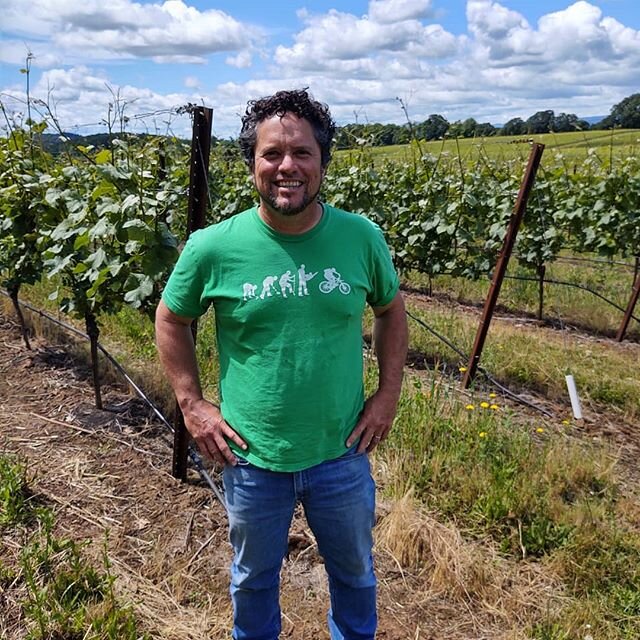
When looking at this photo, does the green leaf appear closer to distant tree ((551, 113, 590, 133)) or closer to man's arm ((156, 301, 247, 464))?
man's arm ((156, 301, 247, 464))

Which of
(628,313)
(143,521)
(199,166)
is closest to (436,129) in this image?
(628,313)

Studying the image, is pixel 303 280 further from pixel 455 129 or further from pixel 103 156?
pixel 455 129

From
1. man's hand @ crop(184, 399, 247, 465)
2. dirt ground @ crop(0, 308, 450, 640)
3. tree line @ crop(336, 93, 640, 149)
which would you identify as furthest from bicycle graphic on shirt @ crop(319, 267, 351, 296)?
tree line @ crop(336, 93, 640, 149)

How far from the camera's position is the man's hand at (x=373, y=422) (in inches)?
80.6

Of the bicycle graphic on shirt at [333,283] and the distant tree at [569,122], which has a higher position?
the distant tree at [569,122]

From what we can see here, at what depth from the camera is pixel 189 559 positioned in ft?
9.69

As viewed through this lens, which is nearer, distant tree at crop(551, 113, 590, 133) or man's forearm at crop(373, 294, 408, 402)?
man's forearm at crop(373, 294, 408, 402)

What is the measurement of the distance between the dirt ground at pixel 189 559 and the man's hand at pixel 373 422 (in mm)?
963

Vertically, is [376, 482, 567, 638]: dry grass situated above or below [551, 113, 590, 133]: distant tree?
below

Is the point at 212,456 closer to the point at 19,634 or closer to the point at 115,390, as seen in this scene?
the point at 19,634

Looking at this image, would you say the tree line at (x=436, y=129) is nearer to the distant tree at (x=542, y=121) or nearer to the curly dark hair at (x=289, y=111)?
the distant tree at (x=542, y=121)

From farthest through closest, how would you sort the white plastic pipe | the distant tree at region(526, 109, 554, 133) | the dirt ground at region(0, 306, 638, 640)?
1. the distant tree at region(526, 109, 554, 133)
2. the white plastic pipe
3. the dirt ground at region(0, 306, 638, 640)

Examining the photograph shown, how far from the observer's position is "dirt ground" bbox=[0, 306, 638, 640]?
2.58m

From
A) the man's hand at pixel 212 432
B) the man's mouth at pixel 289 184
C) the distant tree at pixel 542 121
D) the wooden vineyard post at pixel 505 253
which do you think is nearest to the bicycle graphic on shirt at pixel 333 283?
the man's mouth at pixel 289 184
